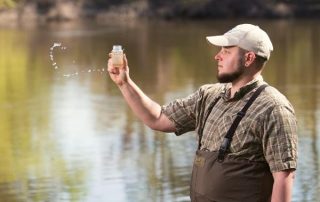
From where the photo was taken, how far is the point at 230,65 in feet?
12.3

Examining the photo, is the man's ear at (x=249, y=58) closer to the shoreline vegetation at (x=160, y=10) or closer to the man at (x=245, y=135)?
the man at (x=245, y=135)

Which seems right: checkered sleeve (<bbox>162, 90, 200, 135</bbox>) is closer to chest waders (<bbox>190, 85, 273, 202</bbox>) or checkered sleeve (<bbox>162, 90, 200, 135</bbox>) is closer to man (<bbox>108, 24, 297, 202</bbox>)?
man (<bbox>108, 24, 297, 202</bbox>)

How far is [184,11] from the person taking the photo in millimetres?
74562

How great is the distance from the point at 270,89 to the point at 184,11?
71.3 m

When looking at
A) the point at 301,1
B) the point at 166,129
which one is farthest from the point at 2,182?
the point at 301,1

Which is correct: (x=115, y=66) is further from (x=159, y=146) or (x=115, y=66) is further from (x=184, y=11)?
(x=184, y=11)

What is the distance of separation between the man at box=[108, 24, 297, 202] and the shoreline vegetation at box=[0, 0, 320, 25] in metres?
65.9

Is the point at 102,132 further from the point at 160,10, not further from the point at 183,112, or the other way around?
the point at 160,10

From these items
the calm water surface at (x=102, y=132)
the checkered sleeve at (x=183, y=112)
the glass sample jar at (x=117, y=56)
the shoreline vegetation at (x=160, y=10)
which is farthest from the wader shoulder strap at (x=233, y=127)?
the shoreline vegetation at (x=160, y=10)

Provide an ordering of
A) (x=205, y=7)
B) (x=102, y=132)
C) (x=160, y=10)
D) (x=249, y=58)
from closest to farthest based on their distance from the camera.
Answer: (x=249, y=58), (x=102, y=132), (x=205, y=7), (x=160, y=10)

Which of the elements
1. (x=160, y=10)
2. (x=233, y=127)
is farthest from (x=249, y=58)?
(x=160, y=10)

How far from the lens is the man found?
3.62 meters

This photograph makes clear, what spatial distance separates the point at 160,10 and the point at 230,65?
72092 mm

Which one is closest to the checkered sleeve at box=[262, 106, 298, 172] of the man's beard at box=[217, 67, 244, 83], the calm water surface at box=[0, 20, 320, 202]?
the man's beard at box=[217, 67, 244, 83]
